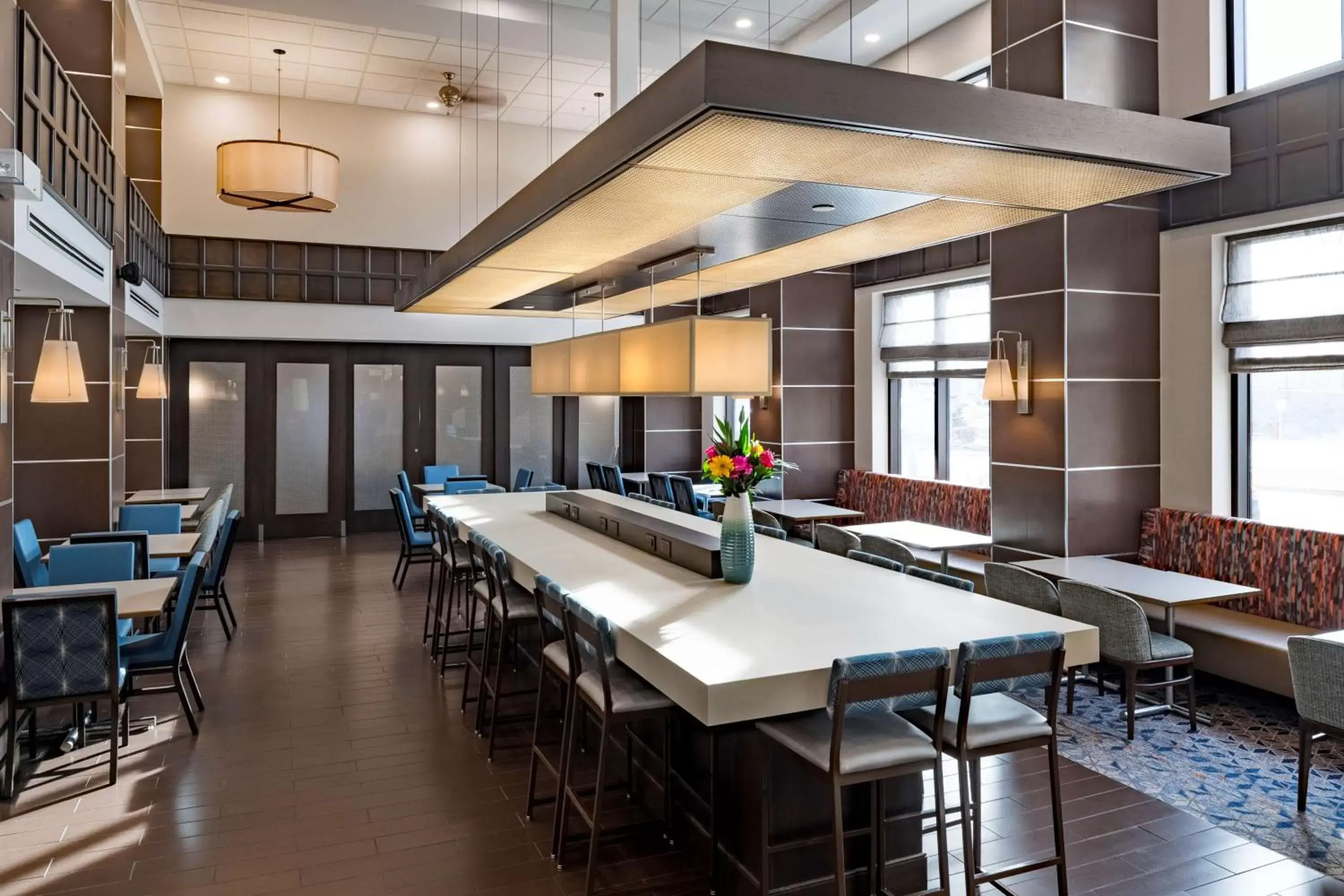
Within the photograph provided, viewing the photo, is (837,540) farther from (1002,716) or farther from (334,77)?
(334,77)

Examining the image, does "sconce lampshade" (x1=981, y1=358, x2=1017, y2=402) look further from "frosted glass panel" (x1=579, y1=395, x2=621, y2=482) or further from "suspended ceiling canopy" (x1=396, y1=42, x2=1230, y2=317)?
"frosted glass panel" (x1=579, y1=395, x2=621, y2=482)

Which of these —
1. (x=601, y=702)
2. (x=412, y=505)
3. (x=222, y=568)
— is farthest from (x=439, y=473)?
(x=601, y=702)

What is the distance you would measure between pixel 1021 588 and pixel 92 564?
5.13m

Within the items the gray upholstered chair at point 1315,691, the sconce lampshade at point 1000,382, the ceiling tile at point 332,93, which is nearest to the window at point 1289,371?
the sconce lampshade at point 1000,382

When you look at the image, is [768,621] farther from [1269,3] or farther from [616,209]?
[1269,3]

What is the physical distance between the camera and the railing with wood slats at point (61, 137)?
14.3 ft

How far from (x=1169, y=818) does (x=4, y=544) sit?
17.1 feet

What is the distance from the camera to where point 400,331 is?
11625 millimetres

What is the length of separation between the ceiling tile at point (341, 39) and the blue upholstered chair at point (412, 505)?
14.7 ft

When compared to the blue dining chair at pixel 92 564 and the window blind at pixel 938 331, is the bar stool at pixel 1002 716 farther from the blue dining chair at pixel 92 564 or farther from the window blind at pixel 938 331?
the window blind at pixel 938 331

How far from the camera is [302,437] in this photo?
11523mm

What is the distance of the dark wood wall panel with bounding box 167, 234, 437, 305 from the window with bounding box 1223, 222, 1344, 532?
366 inches

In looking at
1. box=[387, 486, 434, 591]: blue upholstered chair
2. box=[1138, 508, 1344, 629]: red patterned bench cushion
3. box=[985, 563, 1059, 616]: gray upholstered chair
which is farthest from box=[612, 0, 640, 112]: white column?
box=[1138, 508, 1344, 629]: red patterned bench cushion

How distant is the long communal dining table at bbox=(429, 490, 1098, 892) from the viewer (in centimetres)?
263
